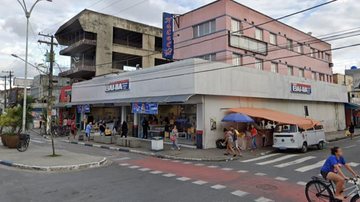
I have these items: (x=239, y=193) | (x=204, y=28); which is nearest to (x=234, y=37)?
(x=204, y=28)

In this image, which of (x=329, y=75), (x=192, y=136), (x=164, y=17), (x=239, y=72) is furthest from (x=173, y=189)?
(x=329, y=75)

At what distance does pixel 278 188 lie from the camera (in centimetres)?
975

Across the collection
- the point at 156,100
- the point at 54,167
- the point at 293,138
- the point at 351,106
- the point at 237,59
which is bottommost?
the point at 54,167

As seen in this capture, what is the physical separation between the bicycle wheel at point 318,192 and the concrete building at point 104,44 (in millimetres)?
36803

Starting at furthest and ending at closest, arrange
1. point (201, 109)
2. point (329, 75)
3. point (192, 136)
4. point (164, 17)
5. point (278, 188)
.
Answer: point (329, 75) → point (164, 17) → point (192, 136) → point (201, 109) → point (278, 188)

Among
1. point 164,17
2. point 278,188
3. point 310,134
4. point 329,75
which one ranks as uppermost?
point 164,17

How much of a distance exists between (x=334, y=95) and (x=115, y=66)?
3168 centimetres

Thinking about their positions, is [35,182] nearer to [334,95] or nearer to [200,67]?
[200,67]

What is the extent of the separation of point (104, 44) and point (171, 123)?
2398cm

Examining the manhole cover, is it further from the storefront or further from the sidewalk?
the storefront

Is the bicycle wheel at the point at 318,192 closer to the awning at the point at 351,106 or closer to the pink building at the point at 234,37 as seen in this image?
the pink building at the point at 234,37

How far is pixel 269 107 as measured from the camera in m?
26.8

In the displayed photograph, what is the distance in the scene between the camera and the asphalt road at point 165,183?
27.8 feet

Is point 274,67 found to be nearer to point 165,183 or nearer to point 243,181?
point 243,181
